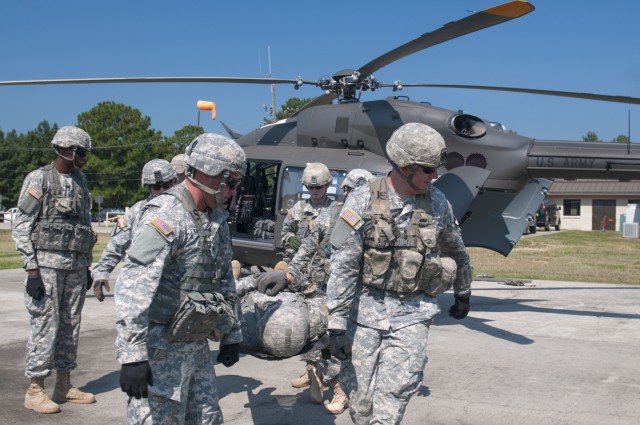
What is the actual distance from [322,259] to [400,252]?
1.69 meters

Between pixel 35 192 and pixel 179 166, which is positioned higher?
pixel 179 166

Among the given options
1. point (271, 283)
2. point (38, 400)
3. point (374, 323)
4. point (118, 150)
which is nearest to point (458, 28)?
point (271, 283)

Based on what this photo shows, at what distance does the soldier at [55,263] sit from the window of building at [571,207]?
49.3 metres

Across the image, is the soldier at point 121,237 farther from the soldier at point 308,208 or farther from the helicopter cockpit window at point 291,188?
the helicopter cockpit window at point 291,188

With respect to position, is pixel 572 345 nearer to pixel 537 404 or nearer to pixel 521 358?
pixel 521 358

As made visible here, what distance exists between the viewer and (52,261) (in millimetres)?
5113

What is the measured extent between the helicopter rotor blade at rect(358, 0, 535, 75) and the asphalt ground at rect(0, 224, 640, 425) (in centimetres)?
338

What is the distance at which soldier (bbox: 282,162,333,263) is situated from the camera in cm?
592

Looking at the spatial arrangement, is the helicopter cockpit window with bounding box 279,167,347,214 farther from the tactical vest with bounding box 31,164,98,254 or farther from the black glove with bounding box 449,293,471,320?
the black glove with bounding box 449,293,471,320

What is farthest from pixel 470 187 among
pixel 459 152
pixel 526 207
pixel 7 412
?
pixel 7 412

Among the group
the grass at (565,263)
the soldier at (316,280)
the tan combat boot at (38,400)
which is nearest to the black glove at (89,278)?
the tan combat boot at (38,400)

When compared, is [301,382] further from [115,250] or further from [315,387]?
[115,250]

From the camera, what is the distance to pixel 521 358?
6770mm

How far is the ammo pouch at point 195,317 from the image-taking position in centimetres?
302
